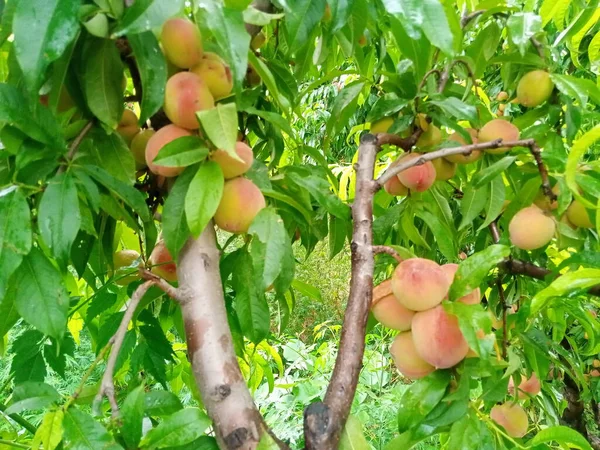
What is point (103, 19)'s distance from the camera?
16.3 inches

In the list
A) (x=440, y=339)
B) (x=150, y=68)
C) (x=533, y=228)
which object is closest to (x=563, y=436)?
(x=440, y=339)

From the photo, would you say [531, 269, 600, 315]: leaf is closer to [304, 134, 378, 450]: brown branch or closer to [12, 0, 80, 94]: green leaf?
[304, 134, 378, 450]: brown branch

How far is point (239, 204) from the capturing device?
0.49 m

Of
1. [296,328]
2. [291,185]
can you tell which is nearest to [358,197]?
[291,185]

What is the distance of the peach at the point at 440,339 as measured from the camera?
46 cm

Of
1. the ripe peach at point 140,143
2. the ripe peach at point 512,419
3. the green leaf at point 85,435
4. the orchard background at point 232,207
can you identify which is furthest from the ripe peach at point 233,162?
the ripe peach at point 512,419

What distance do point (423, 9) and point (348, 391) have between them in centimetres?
31

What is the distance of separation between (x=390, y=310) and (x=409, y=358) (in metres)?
0.04

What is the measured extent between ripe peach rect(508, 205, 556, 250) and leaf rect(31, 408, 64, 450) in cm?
48

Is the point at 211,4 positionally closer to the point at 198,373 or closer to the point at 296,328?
the point at 198,373

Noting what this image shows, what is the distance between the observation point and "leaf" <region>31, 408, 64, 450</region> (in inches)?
15.5

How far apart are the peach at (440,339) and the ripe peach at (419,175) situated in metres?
0.20

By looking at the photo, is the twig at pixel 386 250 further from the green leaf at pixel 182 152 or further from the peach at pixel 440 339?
the green leaf at pixel 182 152

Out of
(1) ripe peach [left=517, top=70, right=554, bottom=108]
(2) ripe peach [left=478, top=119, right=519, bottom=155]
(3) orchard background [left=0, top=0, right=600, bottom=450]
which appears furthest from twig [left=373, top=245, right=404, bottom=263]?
(1) ripe peach [left=517, top=70, right=554, bottom=108]
